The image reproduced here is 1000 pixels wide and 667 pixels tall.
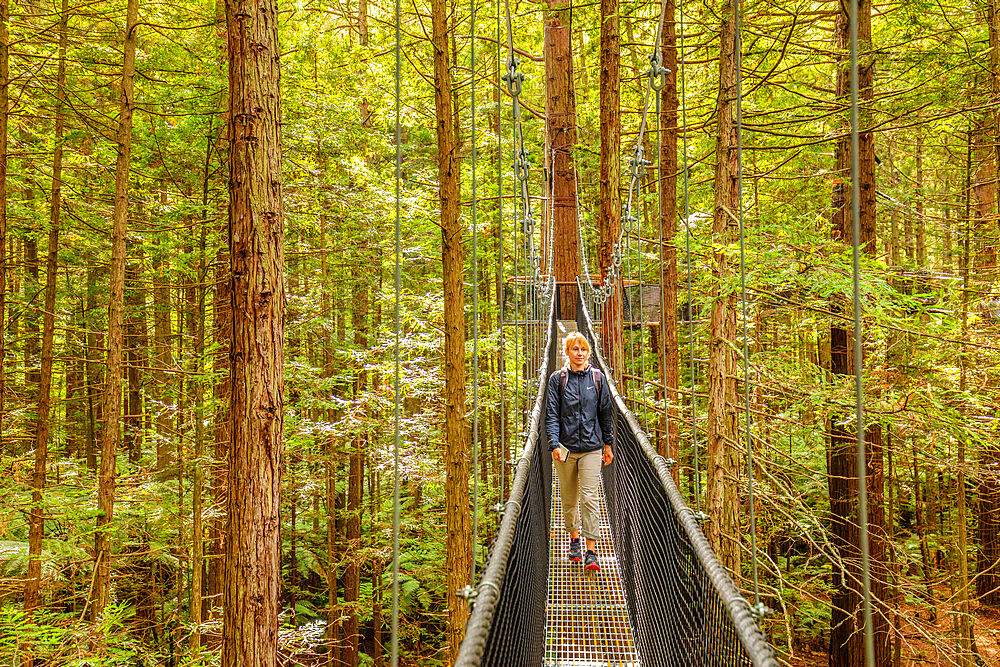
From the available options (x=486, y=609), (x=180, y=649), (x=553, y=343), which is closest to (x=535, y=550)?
(x=486, y=609)

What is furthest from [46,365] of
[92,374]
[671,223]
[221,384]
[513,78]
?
[671,223]

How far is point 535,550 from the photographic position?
2.30 metres

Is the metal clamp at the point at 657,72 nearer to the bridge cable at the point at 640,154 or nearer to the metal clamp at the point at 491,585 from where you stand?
the bridge cable at the point at 640,154

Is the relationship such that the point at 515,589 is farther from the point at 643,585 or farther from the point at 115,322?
the point at 115,322

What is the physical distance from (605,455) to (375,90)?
5.05 metres

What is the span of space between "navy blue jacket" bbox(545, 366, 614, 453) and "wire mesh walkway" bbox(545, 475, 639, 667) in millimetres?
707

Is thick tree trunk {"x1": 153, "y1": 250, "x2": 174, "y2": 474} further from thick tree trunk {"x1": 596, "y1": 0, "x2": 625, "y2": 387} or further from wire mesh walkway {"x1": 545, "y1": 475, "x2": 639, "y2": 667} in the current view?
wire mesh walkway {"x1": 545, "y1": 475, "x2": 639, "y2": 667}

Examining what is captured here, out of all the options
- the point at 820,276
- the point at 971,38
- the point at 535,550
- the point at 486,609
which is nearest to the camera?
the point at 486,609

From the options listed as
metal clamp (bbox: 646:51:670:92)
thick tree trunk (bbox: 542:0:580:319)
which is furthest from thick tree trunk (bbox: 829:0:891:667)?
thick tree trunk (bbox: 542:0:580:319)

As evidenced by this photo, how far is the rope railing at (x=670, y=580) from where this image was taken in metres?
1.18

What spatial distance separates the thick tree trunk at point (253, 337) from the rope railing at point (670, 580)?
156cm

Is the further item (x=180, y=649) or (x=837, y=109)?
(x=180, y=649)

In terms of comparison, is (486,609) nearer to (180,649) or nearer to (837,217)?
(837,217)

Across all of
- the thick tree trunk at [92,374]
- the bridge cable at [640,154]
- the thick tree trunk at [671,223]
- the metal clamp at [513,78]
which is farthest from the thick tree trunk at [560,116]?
the thick tree trunk at [92,374]
